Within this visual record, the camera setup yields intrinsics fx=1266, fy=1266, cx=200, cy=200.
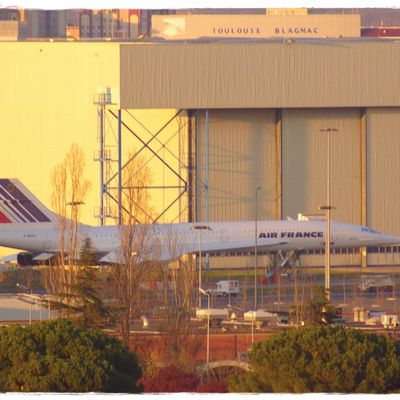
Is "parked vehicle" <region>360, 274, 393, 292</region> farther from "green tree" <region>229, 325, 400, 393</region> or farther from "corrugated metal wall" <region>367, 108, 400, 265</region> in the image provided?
"green tree" <region>229, 325, 400, 393</region>

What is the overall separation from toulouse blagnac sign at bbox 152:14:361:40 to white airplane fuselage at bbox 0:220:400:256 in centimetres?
4261

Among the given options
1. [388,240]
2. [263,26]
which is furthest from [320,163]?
[263,26]

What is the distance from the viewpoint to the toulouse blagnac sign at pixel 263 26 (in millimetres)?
112750

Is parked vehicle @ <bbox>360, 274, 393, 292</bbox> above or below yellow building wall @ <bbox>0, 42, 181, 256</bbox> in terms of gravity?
below

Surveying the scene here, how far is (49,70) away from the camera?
80.2m

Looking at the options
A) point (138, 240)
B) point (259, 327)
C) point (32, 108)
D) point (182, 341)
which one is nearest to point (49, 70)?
point (32, 108)

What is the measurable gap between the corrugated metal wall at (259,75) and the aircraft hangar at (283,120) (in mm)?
61

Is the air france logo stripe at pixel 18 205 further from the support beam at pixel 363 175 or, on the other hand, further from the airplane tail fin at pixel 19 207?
the support beam at pixel 363 175

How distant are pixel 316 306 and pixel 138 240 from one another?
12.6 meters

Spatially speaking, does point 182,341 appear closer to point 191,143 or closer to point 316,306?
point 316,306

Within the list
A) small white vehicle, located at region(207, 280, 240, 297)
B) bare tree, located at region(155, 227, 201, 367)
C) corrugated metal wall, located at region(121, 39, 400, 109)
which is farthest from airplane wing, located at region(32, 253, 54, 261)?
bare tree, located at region(155, 227, 201, 367)

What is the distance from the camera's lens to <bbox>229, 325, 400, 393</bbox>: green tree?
19.2 meters

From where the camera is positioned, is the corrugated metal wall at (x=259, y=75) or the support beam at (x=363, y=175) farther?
the support beam at (x=363, y=175)

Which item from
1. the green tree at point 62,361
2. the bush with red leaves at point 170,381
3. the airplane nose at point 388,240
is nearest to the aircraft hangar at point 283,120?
the airplane nose at point 388,240
